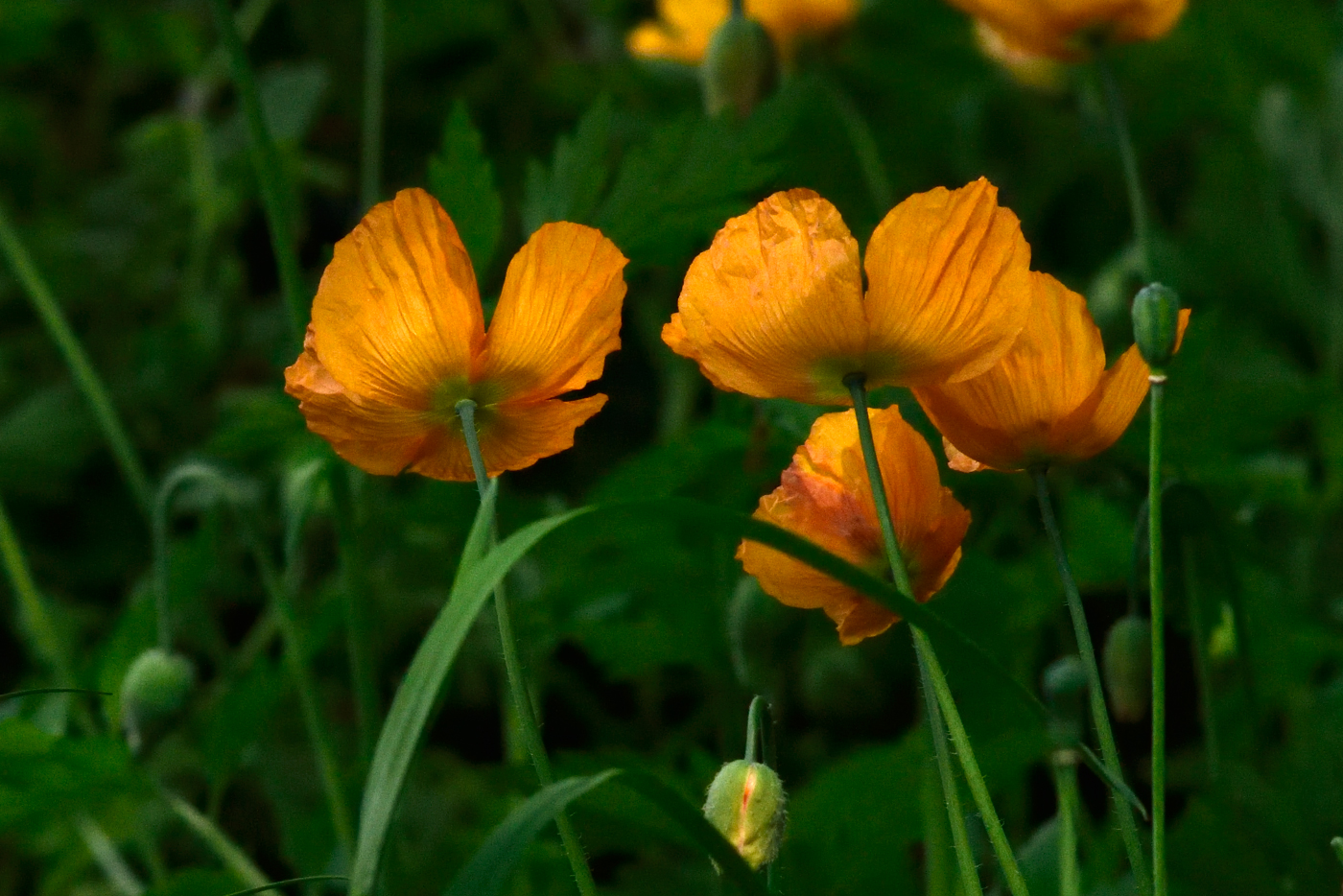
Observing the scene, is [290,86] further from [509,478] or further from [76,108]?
[76,108]

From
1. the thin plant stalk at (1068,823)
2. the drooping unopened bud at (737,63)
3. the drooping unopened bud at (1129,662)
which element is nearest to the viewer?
the thin plant stalk at (1068,823)

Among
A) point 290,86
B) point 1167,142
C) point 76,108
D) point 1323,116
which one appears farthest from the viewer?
point 76,108

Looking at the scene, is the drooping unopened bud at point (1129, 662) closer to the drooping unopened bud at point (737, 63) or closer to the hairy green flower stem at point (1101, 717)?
the hairy green flower stem at point (1101, 717)

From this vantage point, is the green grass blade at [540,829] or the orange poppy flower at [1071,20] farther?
the orange poppy flower at [1071,20]

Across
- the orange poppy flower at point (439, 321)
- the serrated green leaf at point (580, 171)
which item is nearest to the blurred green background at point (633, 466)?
the serrated green leaf at point (580, 171)

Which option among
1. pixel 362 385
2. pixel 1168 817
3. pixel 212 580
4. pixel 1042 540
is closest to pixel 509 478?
pixel 212 580

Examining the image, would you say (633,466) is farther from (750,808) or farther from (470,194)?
(750,808)

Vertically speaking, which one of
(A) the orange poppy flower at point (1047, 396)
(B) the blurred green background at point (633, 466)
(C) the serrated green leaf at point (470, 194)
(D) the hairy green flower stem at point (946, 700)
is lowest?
(B) the blurred green background at point (633, 466)
